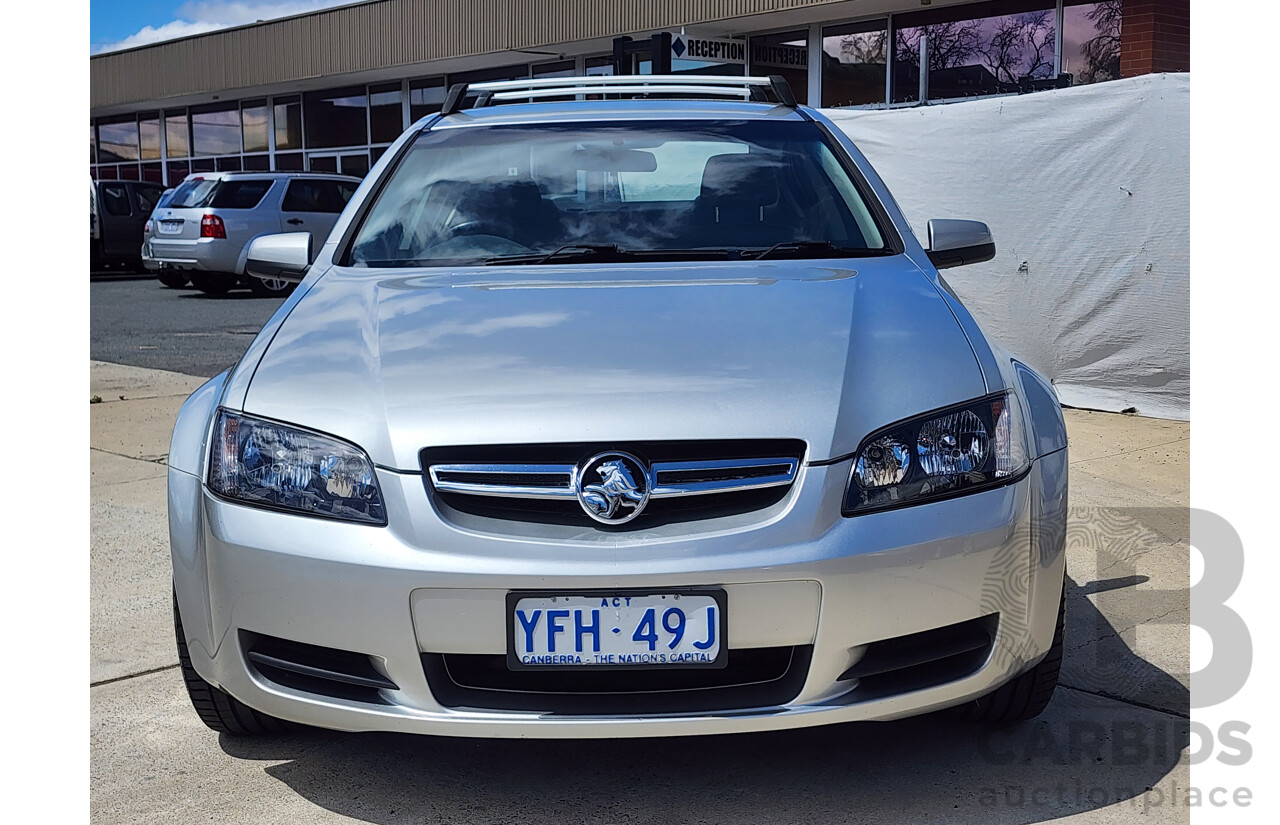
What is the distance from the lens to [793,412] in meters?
2.42

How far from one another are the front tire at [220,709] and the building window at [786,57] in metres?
15.4

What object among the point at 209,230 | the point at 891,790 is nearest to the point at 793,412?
the point at 891,790

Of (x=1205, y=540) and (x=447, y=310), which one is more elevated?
(x=447, y=310)

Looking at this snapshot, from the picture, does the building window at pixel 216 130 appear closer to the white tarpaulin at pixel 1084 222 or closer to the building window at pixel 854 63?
the building window at pixel 854 63

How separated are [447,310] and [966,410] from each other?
1.14 m

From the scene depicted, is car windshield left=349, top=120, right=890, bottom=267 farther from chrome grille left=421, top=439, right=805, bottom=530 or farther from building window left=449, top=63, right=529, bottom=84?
building window left=449, top=63, right=529, bottom=84

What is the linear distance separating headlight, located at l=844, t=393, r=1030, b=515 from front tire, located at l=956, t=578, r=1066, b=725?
40 centimetres

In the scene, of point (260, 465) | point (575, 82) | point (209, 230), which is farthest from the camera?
point (209, 230)

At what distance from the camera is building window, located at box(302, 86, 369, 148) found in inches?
1000

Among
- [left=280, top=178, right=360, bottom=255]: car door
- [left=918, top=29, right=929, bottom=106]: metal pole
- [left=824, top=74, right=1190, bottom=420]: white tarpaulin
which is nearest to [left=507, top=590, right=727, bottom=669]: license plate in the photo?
[left=824, top=74, right=1190, bottom=420]: white tarpaulin

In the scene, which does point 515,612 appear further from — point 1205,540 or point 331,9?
point 331,9

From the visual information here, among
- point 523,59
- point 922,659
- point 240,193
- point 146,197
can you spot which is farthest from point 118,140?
point 922,659

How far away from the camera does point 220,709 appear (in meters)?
2.83

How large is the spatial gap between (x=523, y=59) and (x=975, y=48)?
8.91 metres
